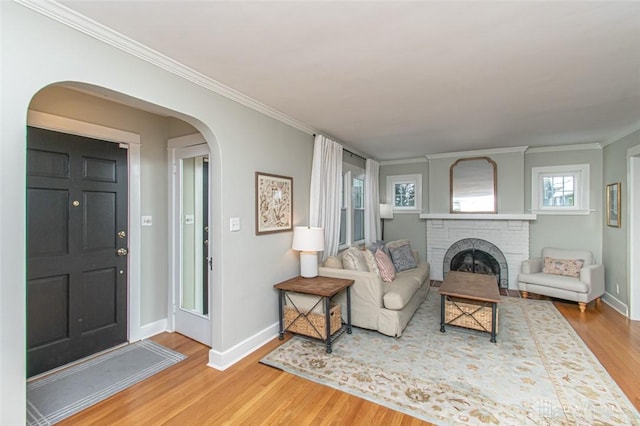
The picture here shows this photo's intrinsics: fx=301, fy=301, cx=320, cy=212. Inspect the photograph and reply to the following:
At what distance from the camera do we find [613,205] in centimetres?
418

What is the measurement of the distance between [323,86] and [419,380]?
2.50m

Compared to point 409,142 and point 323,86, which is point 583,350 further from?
point 323,86

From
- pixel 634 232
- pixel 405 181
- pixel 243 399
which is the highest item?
pixel 405 181

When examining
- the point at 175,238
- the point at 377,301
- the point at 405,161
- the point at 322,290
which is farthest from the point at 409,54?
the point at 405,161

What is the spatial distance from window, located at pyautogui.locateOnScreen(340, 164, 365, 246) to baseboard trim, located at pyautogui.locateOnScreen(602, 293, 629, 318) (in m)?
3.55

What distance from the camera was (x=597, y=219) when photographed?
15.2ft

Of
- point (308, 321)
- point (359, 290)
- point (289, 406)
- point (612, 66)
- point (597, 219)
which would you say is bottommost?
point (289, 406)

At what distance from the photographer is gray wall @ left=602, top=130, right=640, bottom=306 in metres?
3.81

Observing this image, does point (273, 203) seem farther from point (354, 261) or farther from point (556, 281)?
point (556, 281)

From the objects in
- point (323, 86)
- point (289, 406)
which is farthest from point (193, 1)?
point (289, 406)

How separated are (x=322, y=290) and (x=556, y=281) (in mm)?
3501

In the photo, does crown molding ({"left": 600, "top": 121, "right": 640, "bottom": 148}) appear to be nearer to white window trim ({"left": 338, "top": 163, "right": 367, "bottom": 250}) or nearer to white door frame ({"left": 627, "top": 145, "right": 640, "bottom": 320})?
white door frame ({"left": 627, "top": 145, "right": 640, "bottom": 320})

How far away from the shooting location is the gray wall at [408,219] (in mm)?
5879

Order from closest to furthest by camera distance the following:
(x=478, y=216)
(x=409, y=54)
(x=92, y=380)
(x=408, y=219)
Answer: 1. (x=409, y=54)
2. (x=92, y=380)
3. (x=478, y=216)
4. (x=408, y=219)
